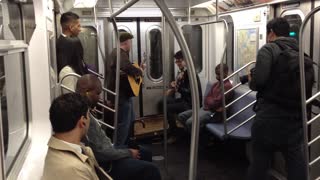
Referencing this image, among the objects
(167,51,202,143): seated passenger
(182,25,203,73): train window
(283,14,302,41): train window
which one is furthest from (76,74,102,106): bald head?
(182,25,203,73): train window

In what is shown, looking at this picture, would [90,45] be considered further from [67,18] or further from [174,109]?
[67,18]

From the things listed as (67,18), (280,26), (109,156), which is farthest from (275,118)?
(67,18)

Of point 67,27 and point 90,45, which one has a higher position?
point 67,27

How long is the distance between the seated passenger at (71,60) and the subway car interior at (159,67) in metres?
0.11

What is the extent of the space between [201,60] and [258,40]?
196 cm

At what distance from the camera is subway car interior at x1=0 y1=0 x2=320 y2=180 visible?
222 centimetres

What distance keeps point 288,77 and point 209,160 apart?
2493mm

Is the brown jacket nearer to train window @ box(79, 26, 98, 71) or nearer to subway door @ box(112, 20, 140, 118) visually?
train window @ box(79, 26, 98, 71)

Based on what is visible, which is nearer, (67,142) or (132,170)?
(67,142)

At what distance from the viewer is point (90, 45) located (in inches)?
240

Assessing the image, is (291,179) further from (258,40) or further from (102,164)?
(258,40)

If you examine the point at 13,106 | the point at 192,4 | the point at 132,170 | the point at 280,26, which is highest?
the point at 192,4

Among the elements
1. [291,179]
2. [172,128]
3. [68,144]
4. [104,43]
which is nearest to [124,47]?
[104,43]

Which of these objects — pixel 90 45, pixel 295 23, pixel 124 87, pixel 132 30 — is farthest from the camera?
pixel 132 30
